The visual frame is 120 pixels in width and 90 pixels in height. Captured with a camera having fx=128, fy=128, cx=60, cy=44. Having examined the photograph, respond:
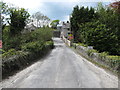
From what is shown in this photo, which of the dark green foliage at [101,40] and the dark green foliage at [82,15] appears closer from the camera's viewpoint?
the dark green foliage at [101,40]

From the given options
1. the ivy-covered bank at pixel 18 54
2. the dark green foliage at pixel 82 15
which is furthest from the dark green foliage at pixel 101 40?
the dark green foliage at pixel 82 15

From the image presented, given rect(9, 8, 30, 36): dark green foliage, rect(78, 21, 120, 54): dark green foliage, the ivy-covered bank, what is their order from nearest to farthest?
the ivy-covered bank < rect(78, 21, 120, 54): dark green foliage < rect(9, 8, 30, 36): dark green foliage

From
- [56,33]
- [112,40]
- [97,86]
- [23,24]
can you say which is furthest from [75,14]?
[56,33]

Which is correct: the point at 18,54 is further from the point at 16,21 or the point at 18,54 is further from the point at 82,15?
the point at 82,15

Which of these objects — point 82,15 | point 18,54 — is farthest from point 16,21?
point 82,15

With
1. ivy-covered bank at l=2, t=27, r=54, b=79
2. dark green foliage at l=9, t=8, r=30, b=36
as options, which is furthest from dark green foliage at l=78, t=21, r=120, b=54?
dark green foliage at l=9, t=8, r=30, b=36

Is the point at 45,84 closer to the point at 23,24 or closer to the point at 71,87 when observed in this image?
the point at 71,87

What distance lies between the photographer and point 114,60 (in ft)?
34.0

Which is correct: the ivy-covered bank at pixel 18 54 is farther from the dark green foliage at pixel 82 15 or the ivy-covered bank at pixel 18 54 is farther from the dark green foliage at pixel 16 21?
the dark green foliage at pixel 82 15

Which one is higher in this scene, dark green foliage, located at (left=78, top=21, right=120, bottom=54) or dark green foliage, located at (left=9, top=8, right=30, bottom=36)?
dark green foliage, located at (left=9, top=8, right=30, bottom=36)

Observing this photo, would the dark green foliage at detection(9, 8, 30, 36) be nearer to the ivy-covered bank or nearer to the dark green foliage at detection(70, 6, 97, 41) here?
the ivy-covered bank

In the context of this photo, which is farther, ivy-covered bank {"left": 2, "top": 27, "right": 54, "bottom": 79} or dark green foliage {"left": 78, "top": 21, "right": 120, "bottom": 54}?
dark green foliage {"left": 78, "top": 21, "right": 120, "bottom": 54}

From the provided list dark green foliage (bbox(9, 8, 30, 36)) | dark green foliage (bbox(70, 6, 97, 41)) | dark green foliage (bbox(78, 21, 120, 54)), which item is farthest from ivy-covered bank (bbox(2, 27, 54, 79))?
dark green foliage (bbox(70, 6, 97, 41))

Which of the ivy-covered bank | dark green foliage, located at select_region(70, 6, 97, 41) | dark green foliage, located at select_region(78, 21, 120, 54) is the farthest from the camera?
dark green foliage, located at select_region(70, 6, 97, 41)
